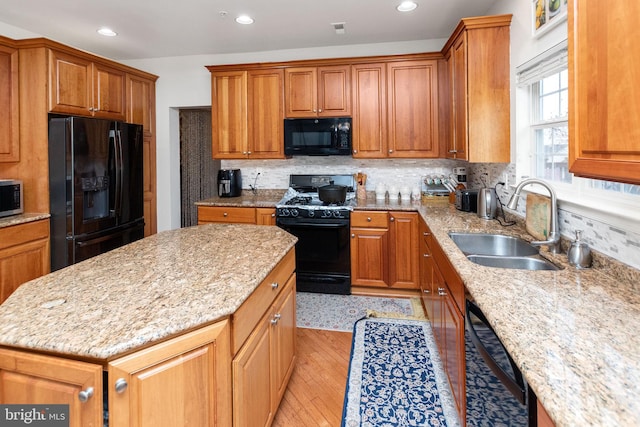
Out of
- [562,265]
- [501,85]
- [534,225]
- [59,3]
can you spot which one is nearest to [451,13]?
[501,85]

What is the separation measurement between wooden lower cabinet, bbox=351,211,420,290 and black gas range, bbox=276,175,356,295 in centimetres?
9

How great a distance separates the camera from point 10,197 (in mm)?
2932

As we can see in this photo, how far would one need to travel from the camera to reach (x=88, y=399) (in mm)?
906

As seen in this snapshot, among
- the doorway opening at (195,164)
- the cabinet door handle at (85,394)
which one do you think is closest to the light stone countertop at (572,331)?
the cabinet door handle at (85,394)

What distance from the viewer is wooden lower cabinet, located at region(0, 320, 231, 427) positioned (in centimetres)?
91

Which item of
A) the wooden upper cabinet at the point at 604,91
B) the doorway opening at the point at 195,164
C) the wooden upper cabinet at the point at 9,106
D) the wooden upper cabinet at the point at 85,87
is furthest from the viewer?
the doorway opening at the point at 195,164

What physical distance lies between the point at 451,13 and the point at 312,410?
3.31m

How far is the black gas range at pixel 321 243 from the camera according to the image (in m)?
3.48

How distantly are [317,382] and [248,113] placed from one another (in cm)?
→ 286

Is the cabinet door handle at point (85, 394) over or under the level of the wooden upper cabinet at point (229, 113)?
under

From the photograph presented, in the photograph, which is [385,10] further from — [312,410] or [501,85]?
[312,410]

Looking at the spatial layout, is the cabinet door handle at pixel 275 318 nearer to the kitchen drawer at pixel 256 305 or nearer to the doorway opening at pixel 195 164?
the kitchen drawer at pixel 256 305

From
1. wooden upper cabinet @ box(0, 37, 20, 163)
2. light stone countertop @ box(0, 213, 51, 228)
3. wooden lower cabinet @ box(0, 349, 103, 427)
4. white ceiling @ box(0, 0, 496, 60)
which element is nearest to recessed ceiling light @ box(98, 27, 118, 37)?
white ceiling @ box(0, 0, 496, 60)

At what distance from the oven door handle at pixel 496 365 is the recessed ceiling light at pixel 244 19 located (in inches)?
118
